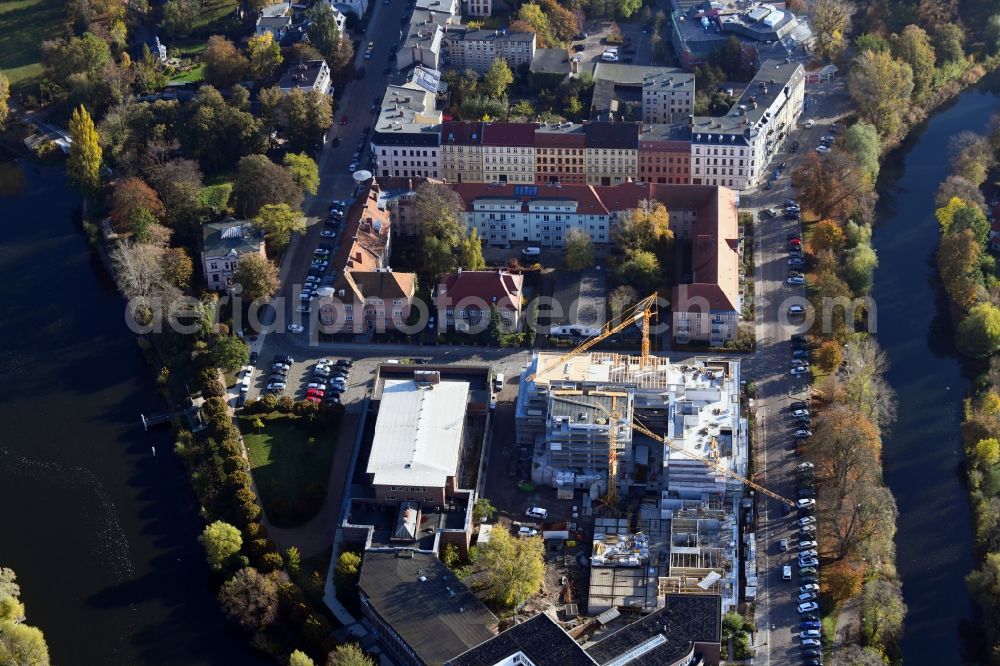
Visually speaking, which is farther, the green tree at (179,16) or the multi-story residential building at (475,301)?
the green tree at (179,16)

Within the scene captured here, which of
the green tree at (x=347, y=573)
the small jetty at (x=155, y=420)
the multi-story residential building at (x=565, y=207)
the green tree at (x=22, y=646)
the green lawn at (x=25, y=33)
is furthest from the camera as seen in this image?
the green lawn at (x=25, y=33)

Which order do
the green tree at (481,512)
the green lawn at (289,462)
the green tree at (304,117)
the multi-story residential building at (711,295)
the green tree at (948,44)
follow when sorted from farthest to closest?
the green tree at (948,44) < the green tree at (304,117) < the multi-story residential building at (711,295) < the green lawn at (289,462) < the green tree at (481,512)

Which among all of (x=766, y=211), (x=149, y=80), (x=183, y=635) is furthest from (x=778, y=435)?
(x=149, y=80)

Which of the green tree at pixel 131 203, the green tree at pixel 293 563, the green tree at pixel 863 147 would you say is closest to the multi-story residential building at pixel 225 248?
the green tree at pixel 131 203

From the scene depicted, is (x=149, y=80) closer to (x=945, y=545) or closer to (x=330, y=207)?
(x=330, y=207)

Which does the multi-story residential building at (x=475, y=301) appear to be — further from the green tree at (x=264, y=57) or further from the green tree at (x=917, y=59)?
the green tree at (x=917, y=59)
